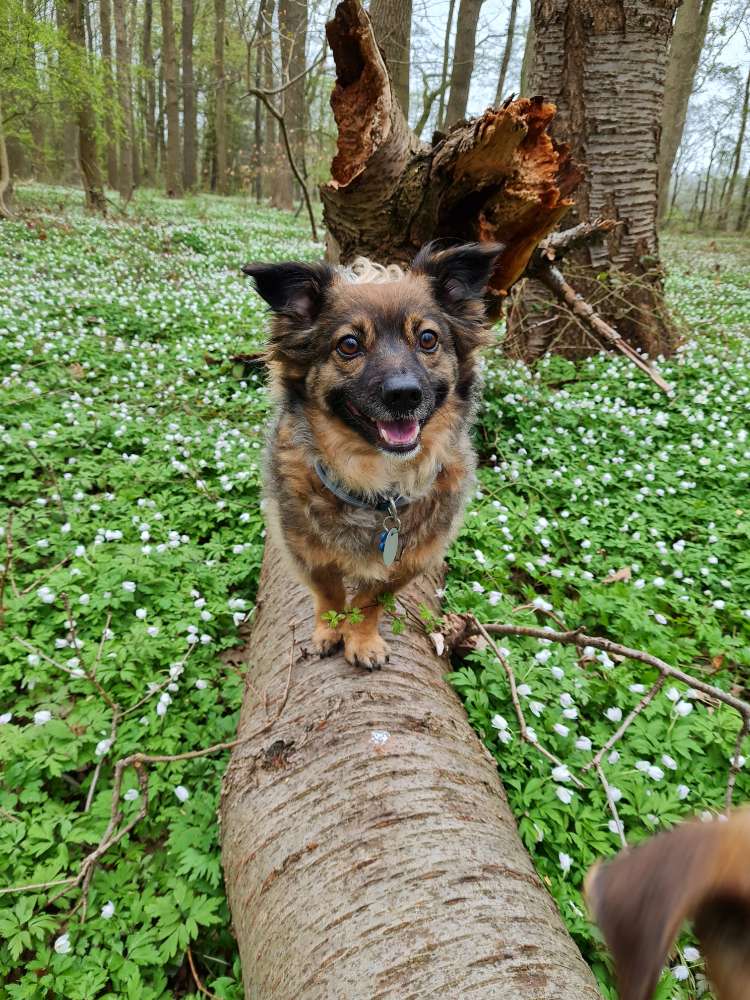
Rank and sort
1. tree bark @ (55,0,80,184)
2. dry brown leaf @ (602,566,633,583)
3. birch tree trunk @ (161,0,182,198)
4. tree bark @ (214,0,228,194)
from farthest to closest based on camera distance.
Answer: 1. tree bark @ (55,0,80,184)
2. tree bark @ (214,0,228,194)
3. birch tree trunk @ (161,0,182,198)
4. dry brown leaf @ (602,566,633,583)

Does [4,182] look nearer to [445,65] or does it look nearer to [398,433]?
[445,65]

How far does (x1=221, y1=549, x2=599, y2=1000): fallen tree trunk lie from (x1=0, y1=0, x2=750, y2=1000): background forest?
1.06ft

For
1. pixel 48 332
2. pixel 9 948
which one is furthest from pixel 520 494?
pixel 48 332

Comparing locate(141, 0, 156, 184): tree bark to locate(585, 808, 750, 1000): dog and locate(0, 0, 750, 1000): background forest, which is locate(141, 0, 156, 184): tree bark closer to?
locate(0, 0, 750, 1000): background forest

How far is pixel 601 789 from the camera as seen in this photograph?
2.57m

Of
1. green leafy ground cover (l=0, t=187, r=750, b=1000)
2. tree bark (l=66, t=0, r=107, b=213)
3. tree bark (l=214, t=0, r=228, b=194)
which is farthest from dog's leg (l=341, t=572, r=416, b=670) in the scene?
tree bark (l=214, t=0, r=228, b=194)

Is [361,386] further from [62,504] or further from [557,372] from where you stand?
[557,372]

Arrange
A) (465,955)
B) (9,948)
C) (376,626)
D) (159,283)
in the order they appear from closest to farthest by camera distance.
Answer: (465,955)
(9,948)
(376,626)
(159,283)

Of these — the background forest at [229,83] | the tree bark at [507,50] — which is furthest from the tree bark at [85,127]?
the tree bark at [507,50]

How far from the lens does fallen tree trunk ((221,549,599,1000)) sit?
5.02 feet

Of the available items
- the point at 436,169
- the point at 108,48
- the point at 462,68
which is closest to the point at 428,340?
the point at 436,169

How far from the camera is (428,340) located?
2.80 metres

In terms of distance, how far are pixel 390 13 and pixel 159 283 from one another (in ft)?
18.1

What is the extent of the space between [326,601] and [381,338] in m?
1.36
